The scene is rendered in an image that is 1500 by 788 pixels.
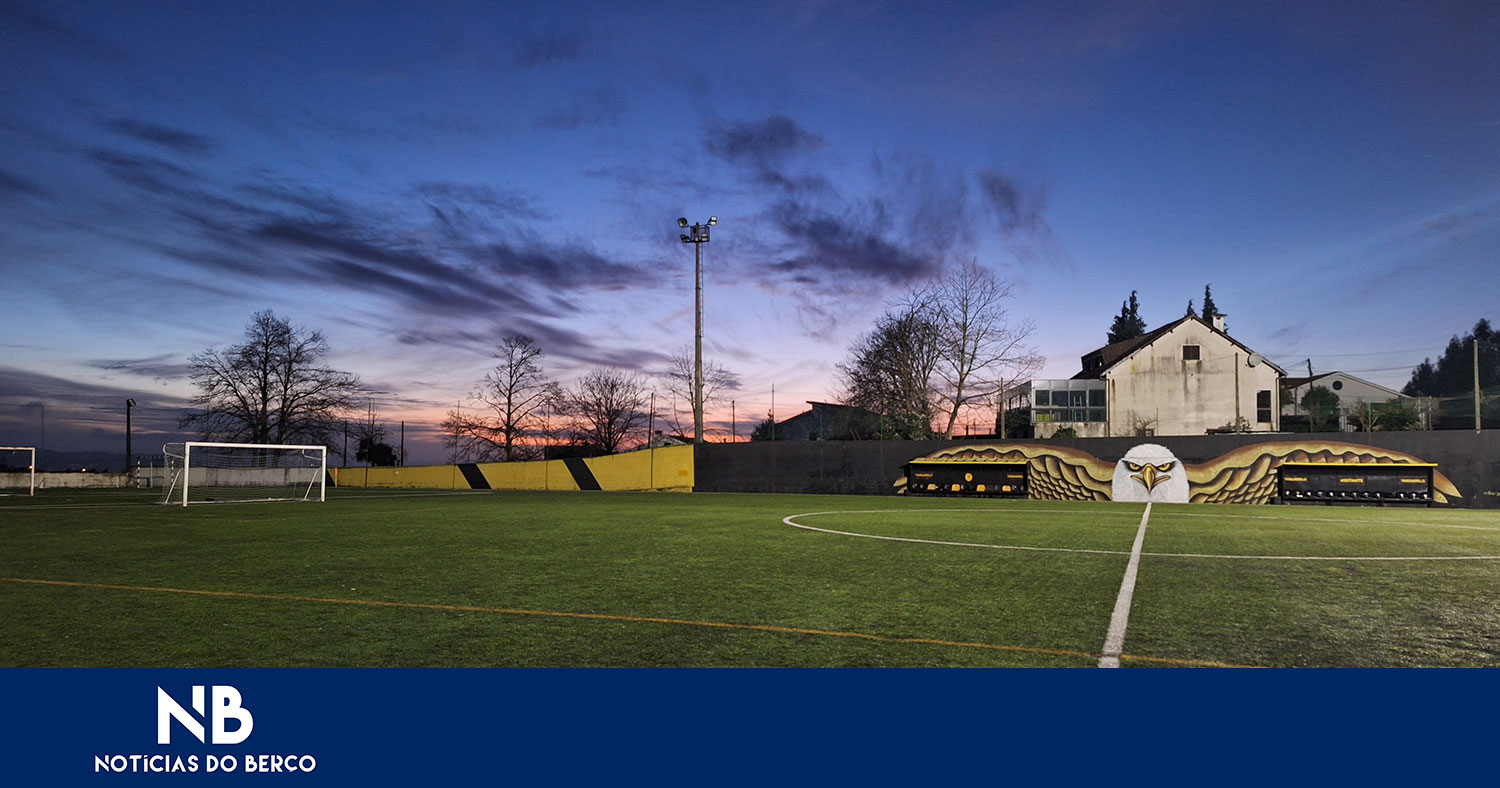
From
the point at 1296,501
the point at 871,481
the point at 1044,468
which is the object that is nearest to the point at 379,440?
the point at 871,481

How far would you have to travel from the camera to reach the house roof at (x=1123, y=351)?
1705 inches

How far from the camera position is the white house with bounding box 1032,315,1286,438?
42.4 m

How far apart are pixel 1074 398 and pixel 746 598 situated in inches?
1787

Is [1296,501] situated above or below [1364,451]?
below

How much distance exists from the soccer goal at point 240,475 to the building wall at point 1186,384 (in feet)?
120

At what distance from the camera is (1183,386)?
142 ft

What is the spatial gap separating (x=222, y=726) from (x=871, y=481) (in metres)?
24.1

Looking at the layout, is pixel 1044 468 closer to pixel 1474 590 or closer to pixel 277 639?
pixel 1474 590

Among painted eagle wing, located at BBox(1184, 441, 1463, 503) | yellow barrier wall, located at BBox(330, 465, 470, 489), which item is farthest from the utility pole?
yellow barrier wall, located at BBox(330, 465, 470, 489)

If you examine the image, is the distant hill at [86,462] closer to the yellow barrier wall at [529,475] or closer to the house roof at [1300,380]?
the yellow barrier wall at [529,475]

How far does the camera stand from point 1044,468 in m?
24.0

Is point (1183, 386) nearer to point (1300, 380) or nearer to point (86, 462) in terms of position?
point (1300, 380)

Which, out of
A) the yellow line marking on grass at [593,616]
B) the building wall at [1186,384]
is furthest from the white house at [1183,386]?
the yellow line marking on grass at [593,616]

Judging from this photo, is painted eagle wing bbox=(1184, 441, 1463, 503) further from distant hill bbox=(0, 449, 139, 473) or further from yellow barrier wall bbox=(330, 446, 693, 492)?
distant hill bbox=(0, 449, 139, 473)
